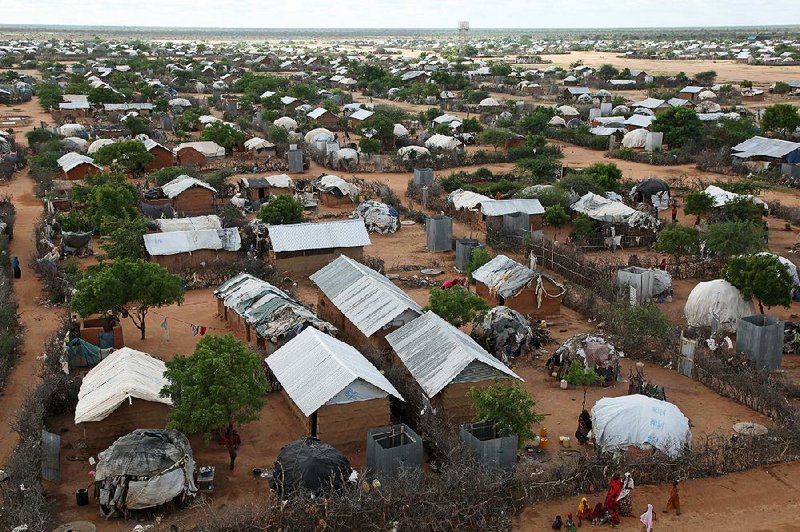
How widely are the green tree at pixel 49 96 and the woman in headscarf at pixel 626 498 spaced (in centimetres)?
5679

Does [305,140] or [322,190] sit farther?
[305,140]

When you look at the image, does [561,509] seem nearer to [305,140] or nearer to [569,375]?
[569,375]

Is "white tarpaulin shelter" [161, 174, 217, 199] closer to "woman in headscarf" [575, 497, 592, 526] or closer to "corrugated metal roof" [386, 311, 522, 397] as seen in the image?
"corrugated metal roof" [386, 311, 522, 397]

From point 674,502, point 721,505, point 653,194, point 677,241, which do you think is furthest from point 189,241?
point 653,194

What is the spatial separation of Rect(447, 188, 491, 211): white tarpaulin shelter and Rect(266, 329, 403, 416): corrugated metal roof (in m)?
14.1

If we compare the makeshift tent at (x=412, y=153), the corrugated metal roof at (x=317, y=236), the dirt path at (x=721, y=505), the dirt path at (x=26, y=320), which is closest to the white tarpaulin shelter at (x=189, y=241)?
the corrugated metal roof at (x=317, y=236)

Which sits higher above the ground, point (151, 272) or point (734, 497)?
point (151, 272)

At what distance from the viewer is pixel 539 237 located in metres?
26.5

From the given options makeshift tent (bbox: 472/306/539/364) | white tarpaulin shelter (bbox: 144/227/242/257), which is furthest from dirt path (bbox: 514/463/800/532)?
white tarpaulin shelter (bbox: 144/227/242/257)

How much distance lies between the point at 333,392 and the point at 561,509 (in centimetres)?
434

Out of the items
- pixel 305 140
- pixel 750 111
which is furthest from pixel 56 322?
pixel 750 111

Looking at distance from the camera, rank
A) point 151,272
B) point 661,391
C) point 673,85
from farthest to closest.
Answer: point 673,85, point 151,272, point 661,391

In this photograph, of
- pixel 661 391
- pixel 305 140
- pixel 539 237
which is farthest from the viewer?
pixel 305 140

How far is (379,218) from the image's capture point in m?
30.2
